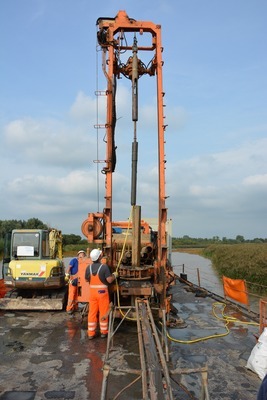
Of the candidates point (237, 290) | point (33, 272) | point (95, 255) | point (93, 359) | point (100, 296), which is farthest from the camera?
point (237, 290)

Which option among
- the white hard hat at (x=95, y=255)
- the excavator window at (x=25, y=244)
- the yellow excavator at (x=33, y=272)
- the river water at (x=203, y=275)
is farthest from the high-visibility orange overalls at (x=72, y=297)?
the river water at (x=203, y=275)

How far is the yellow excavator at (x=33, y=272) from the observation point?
10.5 meters

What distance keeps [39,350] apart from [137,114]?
216 inches

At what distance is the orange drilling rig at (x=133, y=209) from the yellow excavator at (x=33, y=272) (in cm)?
242

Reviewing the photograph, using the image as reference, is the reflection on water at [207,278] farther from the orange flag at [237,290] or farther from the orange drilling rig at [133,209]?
the orange drilling rig at [133,209]

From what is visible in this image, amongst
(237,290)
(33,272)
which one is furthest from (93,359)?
(237,290)

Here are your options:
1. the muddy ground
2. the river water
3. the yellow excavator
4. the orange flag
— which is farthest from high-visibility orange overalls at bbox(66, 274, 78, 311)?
the river water

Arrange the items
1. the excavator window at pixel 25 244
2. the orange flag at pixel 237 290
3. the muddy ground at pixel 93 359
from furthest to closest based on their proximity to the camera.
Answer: the excavator window at pixel 25 244, the orange flag at pixel 237 290, the muddy ground at pixel 93 359

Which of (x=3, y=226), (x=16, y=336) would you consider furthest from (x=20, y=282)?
(x=3, y=226)

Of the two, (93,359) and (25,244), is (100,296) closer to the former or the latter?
(93,359)

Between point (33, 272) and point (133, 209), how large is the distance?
155 inches

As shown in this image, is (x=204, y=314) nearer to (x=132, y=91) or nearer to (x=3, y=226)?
(x=132, y=91)

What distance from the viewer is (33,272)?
34.7ft

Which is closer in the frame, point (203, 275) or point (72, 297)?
point (72, 297)
